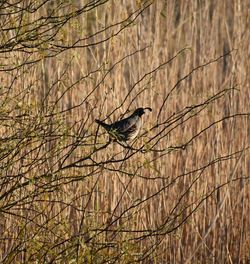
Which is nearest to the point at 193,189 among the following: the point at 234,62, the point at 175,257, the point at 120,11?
the point at 175,257

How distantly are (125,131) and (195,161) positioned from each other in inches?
39.9

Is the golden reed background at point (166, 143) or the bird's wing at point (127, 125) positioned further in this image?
the golden reed background at point (166, 143)

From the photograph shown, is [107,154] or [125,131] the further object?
[107,154]

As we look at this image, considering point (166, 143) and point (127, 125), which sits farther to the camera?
point (166, 143)

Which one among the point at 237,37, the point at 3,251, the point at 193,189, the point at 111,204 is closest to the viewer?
the point at 3,251

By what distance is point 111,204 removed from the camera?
13.4ft

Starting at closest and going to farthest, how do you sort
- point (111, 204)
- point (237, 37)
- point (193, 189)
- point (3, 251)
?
point (3, 251), point (111, 204), point (193, 189), point (237, 37)

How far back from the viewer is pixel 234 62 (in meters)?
4.59

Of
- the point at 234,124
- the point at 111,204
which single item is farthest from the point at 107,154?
the point at 234,124

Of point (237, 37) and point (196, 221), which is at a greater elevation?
point (237, 37)

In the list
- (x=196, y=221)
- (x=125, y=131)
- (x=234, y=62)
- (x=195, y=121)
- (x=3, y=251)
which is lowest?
(x=3, y=251)

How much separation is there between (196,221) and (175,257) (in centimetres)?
38

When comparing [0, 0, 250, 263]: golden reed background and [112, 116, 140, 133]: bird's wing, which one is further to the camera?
[0, 0, 250, 263]: golden reed background

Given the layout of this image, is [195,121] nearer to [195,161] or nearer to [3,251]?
[195,161]
